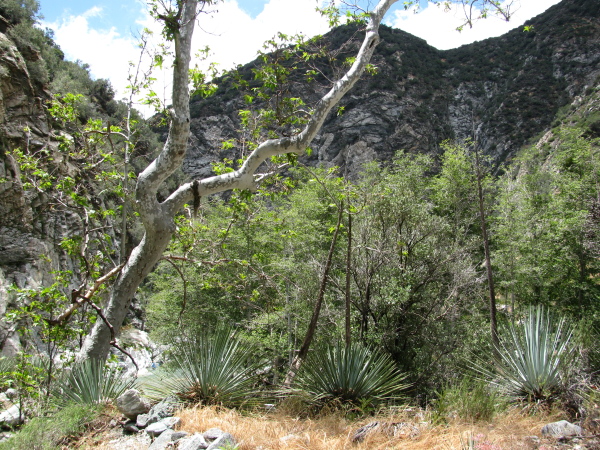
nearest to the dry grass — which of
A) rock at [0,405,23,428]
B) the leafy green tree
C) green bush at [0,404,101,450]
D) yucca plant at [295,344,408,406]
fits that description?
yucca plant at [295,344,408,406]

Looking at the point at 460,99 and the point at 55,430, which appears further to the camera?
the point at 460,99

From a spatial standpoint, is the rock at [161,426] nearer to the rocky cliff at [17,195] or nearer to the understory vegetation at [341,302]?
the understory vegetation at [341,302]

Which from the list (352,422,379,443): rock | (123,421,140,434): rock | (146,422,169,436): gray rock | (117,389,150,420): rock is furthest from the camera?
(117,389,150,420): rock

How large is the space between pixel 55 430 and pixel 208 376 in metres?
1.46

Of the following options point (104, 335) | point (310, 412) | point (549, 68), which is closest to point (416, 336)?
point (310, 412)

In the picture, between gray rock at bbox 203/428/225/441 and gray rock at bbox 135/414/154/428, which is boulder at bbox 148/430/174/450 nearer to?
gray rock at bbox 203/428/225/441

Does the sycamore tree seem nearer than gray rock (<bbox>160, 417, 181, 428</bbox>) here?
No

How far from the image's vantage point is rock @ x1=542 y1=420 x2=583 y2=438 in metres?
2.96

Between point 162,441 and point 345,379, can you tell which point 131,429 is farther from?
point 345,379

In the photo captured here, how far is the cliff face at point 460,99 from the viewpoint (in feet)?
156

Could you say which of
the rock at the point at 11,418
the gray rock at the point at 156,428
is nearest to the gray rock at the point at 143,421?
the gray rock at the point at 156,428

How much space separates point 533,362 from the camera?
4.44 meters

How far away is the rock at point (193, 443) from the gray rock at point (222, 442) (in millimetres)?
86

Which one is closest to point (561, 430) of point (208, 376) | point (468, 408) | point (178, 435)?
point (468, 408)
